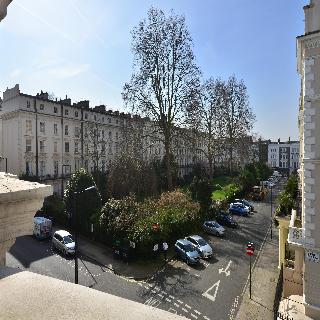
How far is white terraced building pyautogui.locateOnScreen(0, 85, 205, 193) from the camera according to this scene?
40812mm

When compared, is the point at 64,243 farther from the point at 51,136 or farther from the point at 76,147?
the point at 76,147

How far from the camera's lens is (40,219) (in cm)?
2784

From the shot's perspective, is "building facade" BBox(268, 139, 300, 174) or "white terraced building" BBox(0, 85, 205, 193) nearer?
"white terraced building" BBox(0, 85, 205, 193)

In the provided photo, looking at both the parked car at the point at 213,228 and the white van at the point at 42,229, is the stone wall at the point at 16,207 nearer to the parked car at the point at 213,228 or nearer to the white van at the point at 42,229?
the white van at the point at 42,229

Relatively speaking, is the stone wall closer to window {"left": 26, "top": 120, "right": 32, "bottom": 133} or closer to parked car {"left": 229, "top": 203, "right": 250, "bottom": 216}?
parked car {"left": 229, "top": 203, "right": 250, "bottom": 216}

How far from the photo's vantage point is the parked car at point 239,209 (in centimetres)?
3756

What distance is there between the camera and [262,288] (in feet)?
60.7

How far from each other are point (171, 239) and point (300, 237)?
1274 cm

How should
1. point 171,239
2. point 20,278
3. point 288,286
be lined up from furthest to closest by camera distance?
point 171,239 → point 288,286 → point 20,278

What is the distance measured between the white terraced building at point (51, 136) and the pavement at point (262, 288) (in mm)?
17016

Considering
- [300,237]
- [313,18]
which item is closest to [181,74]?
[313,18]

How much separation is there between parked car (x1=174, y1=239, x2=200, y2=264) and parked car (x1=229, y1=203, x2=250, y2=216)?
1608 centimetres

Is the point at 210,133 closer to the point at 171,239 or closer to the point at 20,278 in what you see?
the point at 171,239

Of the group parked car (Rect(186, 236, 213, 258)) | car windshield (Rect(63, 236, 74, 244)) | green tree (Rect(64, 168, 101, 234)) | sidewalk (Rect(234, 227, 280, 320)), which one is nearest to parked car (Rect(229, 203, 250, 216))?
sidewalk (Rect(234, 227, 280, 320))
